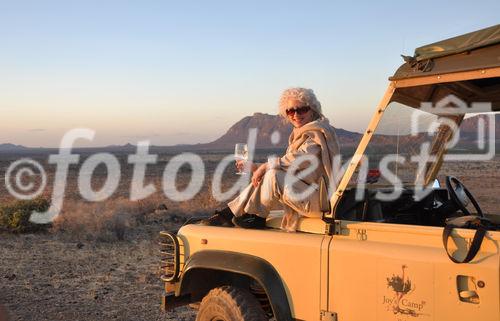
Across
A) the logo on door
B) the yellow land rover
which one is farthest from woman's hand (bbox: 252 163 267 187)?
the logo on door

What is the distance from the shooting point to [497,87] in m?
4.47

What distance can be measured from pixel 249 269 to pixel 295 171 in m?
A: 0.77

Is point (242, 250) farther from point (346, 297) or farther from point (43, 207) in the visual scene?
point (43, 207)

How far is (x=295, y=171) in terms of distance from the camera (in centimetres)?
419

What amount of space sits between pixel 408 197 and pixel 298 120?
3.62ft

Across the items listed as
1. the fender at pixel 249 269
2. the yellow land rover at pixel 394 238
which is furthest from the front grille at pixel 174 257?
the fender at pixel 249 269

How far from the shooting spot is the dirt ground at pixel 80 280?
734 centimetres

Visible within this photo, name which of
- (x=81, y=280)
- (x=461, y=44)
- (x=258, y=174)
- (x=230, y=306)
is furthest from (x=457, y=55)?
(x=81, y=280)

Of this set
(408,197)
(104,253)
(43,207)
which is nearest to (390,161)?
(408,197)

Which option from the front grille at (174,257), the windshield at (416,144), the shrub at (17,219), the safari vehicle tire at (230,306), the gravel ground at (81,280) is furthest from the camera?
the shrub at (17,219)

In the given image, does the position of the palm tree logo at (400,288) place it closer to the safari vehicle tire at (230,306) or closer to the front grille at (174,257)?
the safari vehicle tire at (230,306)

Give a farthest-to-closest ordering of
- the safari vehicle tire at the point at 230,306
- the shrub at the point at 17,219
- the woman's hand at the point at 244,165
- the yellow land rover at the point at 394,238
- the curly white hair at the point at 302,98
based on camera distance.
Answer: the shrub at the point at 17,219 < the curly white hair at the point at 302,98 < the woman's hand at the point at 244,165 < the safari vehicle tire at the point at 230,306 < the yellow land rover at the point at 394,238

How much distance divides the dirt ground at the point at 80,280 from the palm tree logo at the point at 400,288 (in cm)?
429

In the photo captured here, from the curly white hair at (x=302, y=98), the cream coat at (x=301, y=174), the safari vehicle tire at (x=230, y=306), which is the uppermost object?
the curly white hair at (x=302, y=98)
